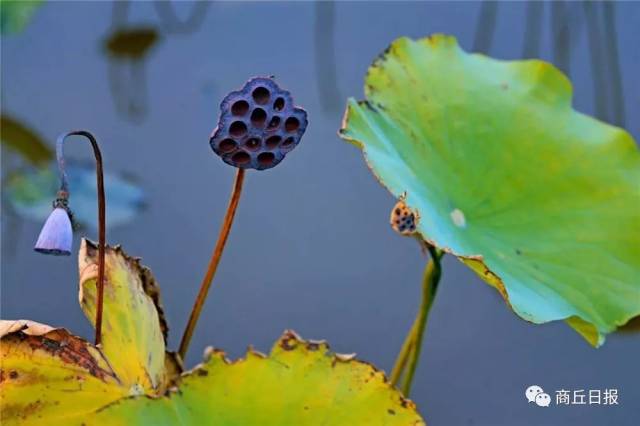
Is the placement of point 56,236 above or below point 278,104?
below

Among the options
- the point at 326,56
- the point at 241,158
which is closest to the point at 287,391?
the point at 241,158

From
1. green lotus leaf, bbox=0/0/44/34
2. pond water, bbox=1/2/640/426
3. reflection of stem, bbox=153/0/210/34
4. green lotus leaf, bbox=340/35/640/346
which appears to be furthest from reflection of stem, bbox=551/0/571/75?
green lotus leaf, bbox=0/0/44/34

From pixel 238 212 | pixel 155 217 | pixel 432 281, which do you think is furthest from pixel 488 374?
pixel 155 217

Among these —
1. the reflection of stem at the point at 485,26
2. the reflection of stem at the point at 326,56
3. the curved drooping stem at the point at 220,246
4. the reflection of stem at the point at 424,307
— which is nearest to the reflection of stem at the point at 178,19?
the reflection of stem at the point at 326,56

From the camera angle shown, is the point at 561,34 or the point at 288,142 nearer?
the point at 288,142

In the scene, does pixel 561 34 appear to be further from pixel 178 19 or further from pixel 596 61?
pixel 178 19

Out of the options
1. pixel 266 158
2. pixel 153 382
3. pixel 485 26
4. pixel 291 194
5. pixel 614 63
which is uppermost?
pixel 485 26

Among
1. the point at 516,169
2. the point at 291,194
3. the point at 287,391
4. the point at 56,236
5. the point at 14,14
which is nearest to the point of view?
the point at 56,236

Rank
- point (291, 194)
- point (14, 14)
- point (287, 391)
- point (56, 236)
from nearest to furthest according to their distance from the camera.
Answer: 1. point (56, 236)
2. point (287, 391)
3. point (291, 194)
4. point (14, 14)
